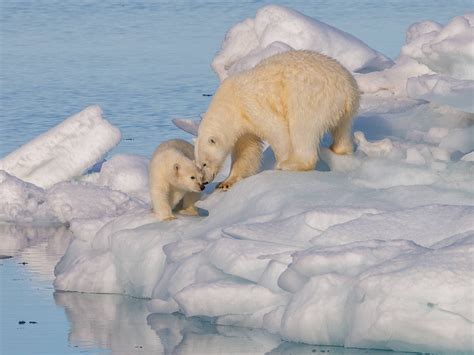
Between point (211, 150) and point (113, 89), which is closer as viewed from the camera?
point (211, 150)

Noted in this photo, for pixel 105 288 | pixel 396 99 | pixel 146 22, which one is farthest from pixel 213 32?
pixel 105 288

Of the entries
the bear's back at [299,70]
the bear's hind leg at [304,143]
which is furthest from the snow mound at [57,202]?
the bear's hind leg at [304,143]

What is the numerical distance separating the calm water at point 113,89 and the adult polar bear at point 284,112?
4.68 ft

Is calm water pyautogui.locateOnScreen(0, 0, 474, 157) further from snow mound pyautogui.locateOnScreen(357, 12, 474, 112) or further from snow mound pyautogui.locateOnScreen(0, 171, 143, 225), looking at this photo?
snow mound pyautogui.locateOnScreen(357, 12, 474, 112)

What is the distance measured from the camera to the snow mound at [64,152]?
43.4 ft

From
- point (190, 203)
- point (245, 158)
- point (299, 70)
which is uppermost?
point (299, 70)

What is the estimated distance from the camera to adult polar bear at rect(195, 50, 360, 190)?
9961 mm

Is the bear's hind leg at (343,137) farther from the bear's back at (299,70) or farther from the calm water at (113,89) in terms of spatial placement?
the calm water at (113,89)

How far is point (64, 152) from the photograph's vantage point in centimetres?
Result: 1339

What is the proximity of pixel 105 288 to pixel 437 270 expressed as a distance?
274cm

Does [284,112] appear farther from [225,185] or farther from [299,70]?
[225,185]

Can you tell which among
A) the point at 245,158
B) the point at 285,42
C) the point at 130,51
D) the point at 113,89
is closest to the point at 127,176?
the point at 245,158

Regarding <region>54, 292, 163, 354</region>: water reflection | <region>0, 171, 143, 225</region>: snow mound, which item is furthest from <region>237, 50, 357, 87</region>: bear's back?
<region>0, 171, 143, 225</region>: snow mound

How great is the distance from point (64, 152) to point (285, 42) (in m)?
2.82
